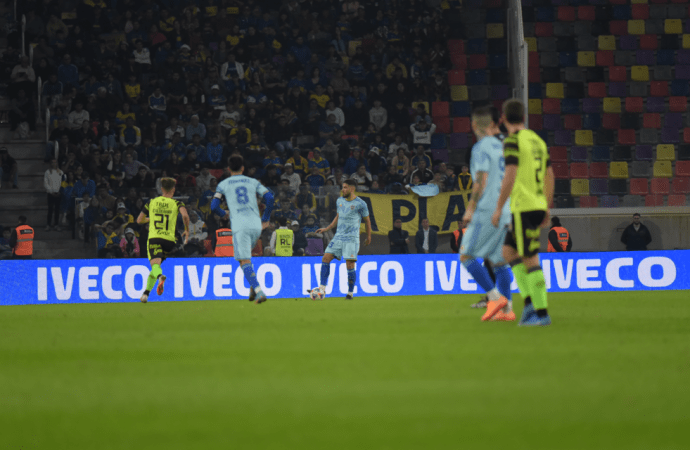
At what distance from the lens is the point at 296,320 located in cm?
957

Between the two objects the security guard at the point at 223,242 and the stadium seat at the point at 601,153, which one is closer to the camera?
the security guard at the point at 223,242

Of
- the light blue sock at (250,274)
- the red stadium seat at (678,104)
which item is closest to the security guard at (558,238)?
the red stadium seat at (678,104)

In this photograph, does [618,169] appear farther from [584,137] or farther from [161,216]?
[161,216]

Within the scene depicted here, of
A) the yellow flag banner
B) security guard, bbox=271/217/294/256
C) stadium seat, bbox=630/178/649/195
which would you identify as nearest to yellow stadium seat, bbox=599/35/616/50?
stadium seat, bbox=630/178/649/195

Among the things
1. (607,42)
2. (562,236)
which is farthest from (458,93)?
(562,236)

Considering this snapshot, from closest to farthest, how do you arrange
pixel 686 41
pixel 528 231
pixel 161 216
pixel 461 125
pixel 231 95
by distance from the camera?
1. pixel 528 231
2. pixel 161 216
3. pixel 231 95
4. pixel 461 125
5. pixel 686 41

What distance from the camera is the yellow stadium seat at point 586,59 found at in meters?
24.1

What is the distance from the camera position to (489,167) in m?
8.51

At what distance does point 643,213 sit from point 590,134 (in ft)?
12.2

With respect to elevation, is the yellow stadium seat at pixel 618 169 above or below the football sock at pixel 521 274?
above

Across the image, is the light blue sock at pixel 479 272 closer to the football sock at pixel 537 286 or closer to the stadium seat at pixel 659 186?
the football sock at pixel 537 286

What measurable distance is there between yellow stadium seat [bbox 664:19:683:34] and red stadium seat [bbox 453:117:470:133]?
6.48 meters

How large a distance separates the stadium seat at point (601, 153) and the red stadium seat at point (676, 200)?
8.04 ft

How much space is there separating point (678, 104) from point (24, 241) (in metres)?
16.7
